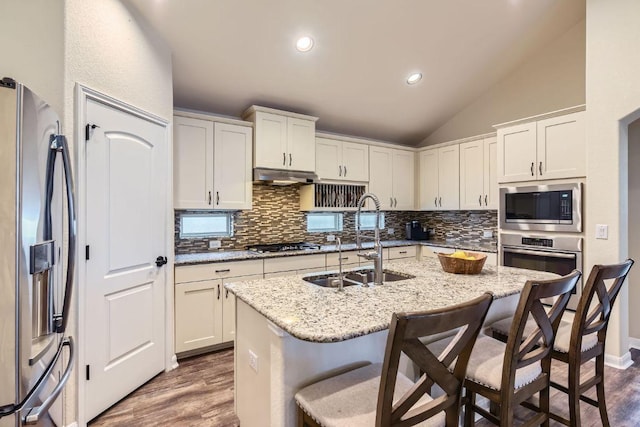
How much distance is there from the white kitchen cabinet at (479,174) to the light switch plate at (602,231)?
1.23 meters

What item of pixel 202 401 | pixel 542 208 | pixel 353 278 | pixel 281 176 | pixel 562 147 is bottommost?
pixel 202 401

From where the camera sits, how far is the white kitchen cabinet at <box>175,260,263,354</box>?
2902mm

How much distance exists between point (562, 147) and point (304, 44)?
270 centimetres

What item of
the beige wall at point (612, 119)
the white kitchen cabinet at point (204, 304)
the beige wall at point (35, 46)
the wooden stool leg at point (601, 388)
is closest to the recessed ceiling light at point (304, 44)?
the beige wall at point (35, 46)

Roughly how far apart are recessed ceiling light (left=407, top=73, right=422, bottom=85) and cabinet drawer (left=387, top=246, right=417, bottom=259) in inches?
83.0

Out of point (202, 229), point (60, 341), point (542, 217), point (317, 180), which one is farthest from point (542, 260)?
point (60, 341)

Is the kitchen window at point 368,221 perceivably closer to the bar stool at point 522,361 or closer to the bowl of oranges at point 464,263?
the bowl of oranges at point 464,263

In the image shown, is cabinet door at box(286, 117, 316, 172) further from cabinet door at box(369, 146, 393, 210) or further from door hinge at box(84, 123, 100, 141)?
door hinge at box(84, 123, 100, 141)

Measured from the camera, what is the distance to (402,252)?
14.7 ft

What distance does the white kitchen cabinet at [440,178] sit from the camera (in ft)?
14.6

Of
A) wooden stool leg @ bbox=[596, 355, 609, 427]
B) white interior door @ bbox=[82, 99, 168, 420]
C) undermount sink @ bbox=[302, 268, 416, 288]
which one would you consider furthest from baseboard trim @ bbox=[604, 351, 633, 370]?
white interior door @ bbox=[82, 99, 168, 420]

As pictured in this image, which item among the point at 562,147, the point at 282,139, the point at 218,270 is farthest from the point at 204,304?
the point at 562,147

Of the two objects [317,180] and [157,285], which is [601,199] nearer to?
[317,180]

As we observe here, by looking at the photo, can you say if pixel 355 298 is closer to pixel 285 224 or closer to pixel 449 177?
pixel 285 224
